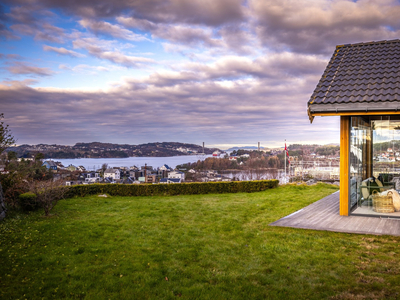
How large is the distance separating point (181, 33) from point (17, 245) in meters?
12.4

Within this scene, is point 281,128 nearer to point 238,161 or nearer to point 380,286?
point 238,161

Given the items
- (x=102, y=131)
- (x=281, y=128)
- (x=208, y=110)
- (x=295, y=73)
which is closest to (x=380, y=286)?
(x=295, y=73)

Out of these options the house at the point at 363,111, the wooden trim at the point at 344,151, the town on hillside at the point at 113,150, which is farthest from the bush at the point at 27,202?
the town on hillside at the point at 113,150

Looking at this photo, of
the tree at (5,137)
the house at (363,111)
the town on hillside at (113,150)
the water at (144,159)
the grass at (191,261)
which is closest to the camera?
the grass at (191,261)

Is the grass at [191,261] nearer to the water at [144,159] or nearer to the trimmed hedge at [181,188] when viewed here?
the trimmed hedge at [181,188]

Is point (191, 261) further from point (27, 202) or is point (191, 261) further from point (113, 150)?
point (113, 150)

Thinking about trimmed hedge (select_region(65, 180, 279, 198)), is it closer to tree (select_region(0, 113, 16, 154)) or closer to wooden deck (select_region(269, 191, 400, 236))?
tree (select_region(0, 113, 16, 154))

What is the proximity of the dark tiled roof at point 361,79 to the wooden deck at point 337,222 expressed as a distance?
2.83m

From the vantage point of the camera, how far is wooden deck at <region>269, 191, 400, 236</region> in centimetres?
591

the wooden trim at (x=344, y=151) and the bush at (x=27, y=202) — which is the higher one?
the wooden trim at (x=344, y=151)

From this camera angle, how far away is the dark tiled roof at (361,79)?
6055mm

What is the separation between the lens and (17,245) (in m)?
5.30

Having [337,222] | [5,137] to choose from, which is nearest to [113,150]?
[5,137]

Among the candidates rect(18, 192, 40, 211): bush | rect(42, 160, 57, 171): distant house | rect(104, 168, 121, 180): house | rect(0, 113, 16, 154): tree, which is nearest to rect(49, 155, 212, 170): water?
rect(42, 160, 57, 171): distant house
